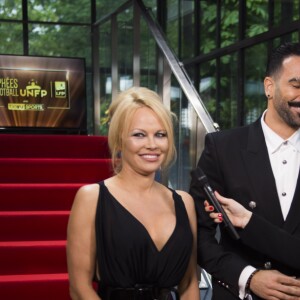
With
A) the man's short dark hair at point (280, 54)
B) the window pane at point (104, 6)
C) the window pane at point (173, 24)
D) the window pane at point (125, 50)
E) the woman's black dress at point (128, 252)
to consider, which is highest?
the window pane at point (104, 6)

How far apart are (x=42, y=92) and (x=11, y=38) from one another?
343cm

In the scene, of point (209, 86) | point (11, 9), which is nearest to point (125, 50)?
point (209, 86)

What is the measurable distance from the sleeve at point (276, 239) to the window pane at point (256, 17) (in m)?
6.05

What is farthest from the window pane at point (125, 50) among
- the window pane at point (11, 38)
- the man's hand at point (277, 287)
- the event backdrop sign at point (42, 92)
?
the man's hand at point (277, 287)

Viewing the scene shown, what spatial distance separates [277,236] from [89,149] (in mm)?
3827

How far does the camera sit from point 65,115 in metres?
7.84

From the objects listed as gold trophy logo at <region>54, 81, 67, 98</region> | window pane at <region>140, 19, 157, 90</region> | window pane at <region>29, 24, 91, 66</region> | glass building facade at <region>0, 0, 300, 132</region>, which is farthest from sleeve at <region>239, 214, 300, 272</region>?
window pane at <region>29, 24, 91, 66</region>

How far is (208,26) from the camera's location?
935 cm

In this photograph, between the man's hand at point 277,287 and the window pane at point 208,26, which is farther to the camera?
the window pane at point 208,26

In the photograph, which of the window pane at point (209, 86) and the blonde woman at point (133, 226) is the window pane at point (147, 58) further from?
the blonde woman at point (133, 226)

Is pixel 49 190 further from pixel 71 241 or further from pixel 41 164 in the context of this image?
pixel 71 241

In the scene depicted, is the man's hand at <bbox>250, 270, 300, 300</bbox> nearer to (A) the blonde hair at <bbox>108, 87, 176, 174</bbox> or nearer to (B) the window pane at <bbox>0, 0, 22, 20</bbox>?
(A) the blonde hair at <bbox>108, 87, 176, 174</bbox>

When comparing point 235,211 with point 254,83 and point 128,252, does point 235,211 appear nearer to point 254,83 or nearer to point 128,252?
point 128,252

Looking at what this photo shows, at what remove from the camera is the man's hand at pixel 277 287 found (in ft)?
5.49
